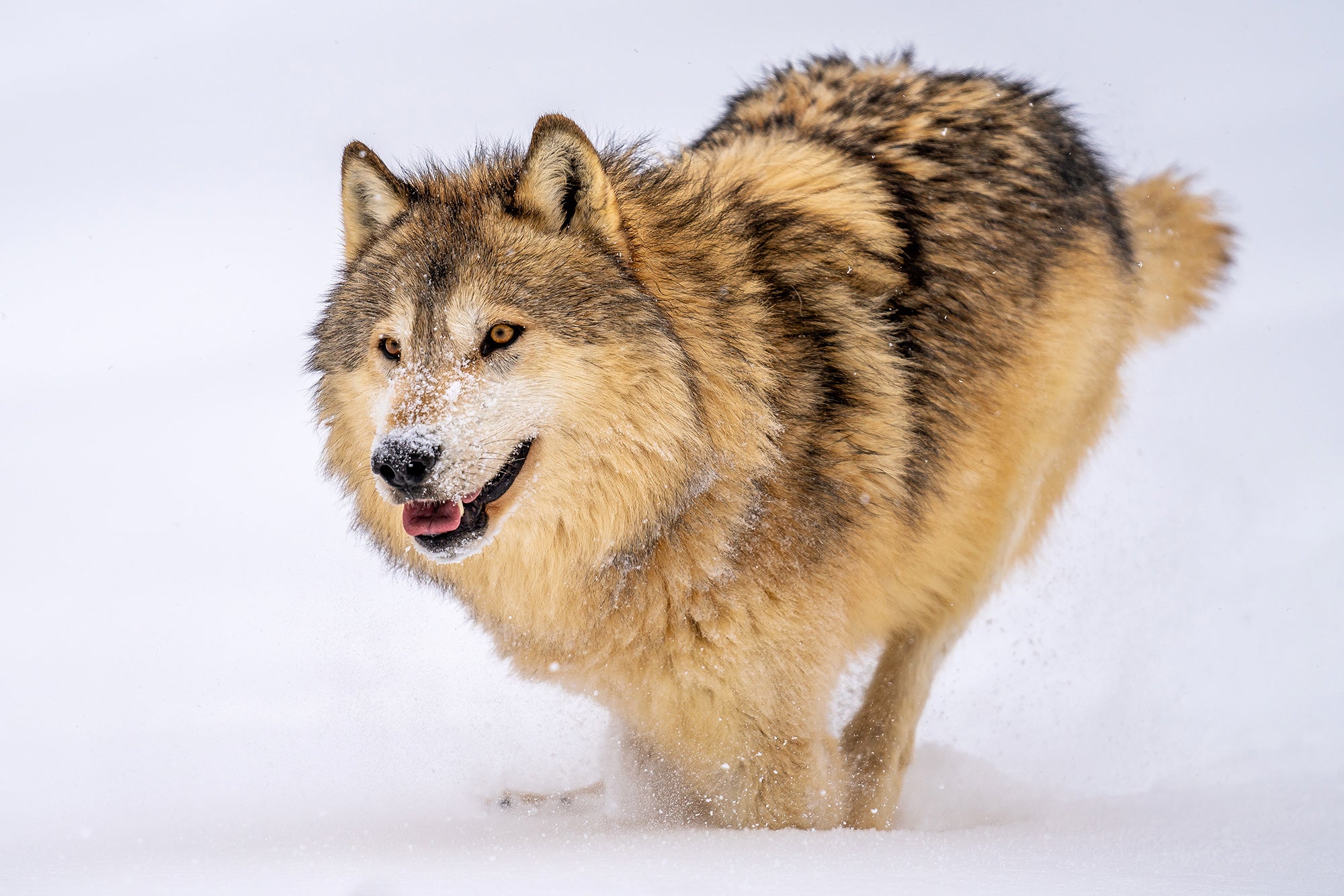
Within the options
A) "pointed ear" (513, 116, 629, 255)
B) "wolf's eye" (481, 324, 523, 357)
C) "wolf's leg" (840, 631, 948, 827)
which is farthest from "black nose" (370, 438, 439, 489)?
"wolf's leg" (840, 631, 948, 827)

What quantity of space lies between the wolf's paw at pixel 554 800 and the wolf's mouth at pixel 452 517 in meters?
1.19

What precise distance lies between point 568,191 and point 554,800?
2.06 m

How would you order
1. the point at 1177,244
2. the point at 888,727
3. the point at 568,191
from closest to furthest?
the point at 568,191, the point at 888,727, the point at 1177,244

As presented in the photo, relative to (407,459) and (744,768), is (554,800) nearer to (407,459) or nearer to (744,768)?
(744,768)

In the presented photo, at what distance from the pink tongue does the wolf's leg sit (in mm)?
1881

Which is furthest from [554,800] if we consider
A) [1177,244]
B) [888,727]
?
[1177,244]

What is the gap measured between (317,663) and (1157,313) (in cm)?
379

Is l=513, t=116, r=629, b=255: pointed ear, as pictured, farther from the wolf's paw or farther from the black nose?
the wolf's paw

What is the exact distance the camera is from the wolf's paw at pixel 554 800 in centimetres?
339

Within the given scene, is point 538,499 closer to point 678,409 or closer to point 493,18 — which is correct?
point 678,409

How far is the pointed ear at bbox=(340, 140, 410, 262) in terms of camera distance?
2.96 meters

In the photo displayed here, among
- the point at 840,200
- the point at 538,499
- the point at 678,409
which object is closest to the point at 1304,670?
the point at 840,200

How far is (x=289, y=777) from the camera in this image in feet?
11.1

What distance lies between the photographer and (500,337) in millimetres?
2646
